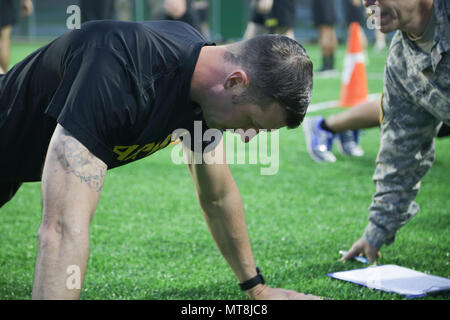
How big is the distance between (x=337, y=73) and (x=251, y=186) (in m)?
8.74

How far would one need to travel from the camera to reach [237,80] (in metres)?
1.87

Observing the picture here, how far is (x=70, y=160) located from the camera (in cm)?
169

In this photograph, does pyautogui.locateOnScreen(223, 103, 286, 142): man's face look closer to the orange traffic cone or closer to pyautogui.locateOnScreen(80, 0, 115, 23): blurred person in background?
pyautogui.locateOnScreen(80, 0, 115, 23): blurred person in background

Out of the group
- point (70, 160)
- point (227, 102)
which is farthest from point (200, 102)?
point (70, 160)

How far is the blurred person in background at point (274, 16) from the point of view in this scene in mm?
9625

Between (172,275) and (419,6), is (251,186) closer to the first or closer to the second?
(172,275)

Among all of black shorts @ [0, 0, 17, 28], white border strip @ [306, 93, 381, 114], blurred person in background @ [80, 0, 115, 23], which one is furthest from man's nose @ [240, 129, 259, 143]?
white border strip @ [306, 93, 381, 114]

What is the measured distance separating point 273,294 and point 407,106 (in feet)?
3.56

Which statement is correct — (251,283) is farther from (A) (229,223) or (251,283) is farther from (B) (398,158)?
(B) (398,158)

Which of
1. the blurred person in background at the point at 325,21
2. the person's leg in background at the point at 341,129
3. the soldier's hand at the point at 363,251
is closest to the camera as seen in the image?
the soldier's hand at the point at 363,251

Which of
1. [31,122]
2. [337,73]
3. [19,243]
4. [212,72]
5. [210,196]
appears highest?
[212,72]

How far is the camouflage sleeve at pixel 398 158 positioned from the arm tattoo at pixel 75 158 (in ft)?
5.54

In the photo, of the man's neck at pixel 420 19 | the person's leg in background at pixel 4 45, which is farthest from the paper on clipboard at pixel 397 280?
the person's leg in background at pixel 4 45

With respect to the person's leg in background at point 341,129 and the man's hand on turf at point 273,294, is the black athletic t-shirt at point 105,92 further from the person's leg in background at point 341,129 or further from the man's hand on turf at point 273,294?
the person's leg in background at point 341,129
